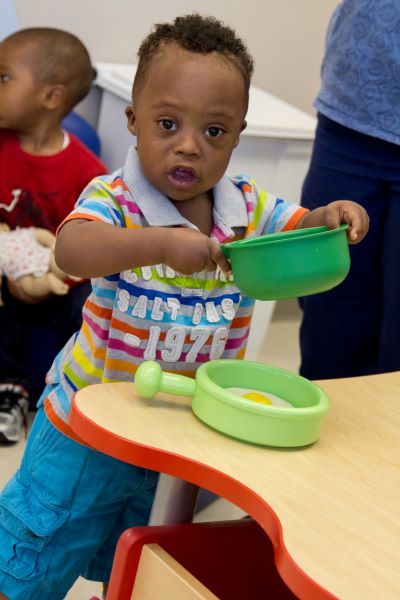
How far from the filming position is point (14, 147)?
6.95 feet

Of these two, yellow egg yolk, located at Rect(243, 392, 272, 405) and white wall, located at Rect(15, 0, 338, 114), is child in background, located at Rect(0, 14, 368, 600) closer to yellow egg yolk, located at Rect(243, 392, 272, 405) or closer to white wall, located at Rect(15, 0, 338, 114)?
yellow egg yolk, located at Rect(243, 392, 272, 405)

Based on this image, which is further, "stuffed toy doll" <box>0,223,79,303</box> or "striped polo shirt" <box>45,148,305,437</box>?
"stuffed toy doll" <box>0,223,79,303</box>

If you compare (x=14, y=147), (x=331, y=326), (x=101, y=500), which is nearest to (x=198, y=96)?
(x=101, y=500)

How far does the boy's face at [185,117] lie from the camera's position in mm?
1083

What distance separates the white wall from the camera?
2.54 meters

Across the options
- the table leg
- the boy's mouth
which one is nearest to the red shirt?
the boy's mouth

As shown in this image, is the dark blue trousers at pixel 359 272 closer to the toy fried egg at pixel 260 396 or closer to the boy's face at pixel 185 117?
the boy's face at pixel 185 117

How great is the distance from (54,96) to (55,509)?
123 centimetres

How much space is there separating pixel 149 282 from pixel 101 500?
0.29 metres

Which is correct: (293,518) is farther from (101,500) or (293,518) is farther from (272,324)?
(272,324)

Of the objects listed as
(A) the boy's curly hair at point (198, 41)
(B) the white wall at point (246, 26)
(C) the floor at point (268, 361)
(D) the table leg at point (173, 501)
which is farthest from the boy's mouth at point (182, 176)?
(B) the white wall at point (246, 26)

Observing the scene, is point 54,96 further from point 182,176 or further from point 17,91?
point 182,176

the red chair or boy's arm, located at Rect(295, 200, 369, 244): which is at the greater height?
boy's arm, located at Rect(295, 200, 369, 244)

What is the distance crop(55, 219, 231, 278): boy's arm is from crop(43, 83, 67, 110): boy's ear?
1.16m
